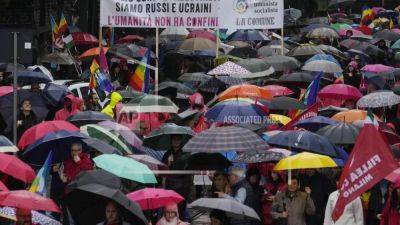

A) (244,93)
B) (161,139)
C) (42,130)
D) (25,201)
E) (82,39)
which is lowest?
(25,201)

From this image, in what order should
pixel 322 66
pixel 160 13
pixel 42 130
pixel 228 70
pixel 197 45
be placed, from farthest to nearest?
1. pixel 197 45
2. pixel 322 66
3. pixel 228 70
4. pixel 160 13
5. pixel 42 130

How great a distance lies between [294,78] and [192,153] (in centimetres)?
823

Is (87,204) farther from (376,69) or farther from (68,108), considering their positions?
(376,69)

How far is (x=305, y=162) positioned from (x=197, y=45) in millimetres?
15006

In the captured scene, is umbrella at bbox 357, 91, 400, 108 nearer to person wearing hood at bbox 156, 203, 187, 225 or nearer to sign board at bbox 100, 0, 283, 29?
sign board at bbox 100, 0, 283, 29

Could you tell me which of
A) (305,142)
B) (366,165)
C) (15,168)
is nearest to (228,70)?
(305,142)

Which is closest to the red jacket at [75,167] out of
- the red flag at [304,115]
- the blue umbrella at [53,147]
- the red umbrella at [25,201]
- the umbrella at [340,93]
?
the blue umbrella at [53,147]

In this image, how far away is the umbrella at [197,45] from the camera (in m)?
29.0

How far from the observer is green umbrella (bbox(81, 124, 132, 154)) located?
Result: 15.9m

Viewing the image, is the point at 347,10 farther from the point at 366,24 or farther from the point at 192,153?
the point at 192,153

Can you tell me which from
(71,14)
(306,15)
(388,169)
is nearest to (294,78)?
(388,169)

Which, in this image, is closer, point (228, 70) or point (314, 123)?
point (314, 123)

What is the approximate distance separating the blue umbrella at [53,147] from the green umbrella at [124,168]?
3.29 ft

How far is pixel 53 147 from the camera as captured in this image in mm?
15273
